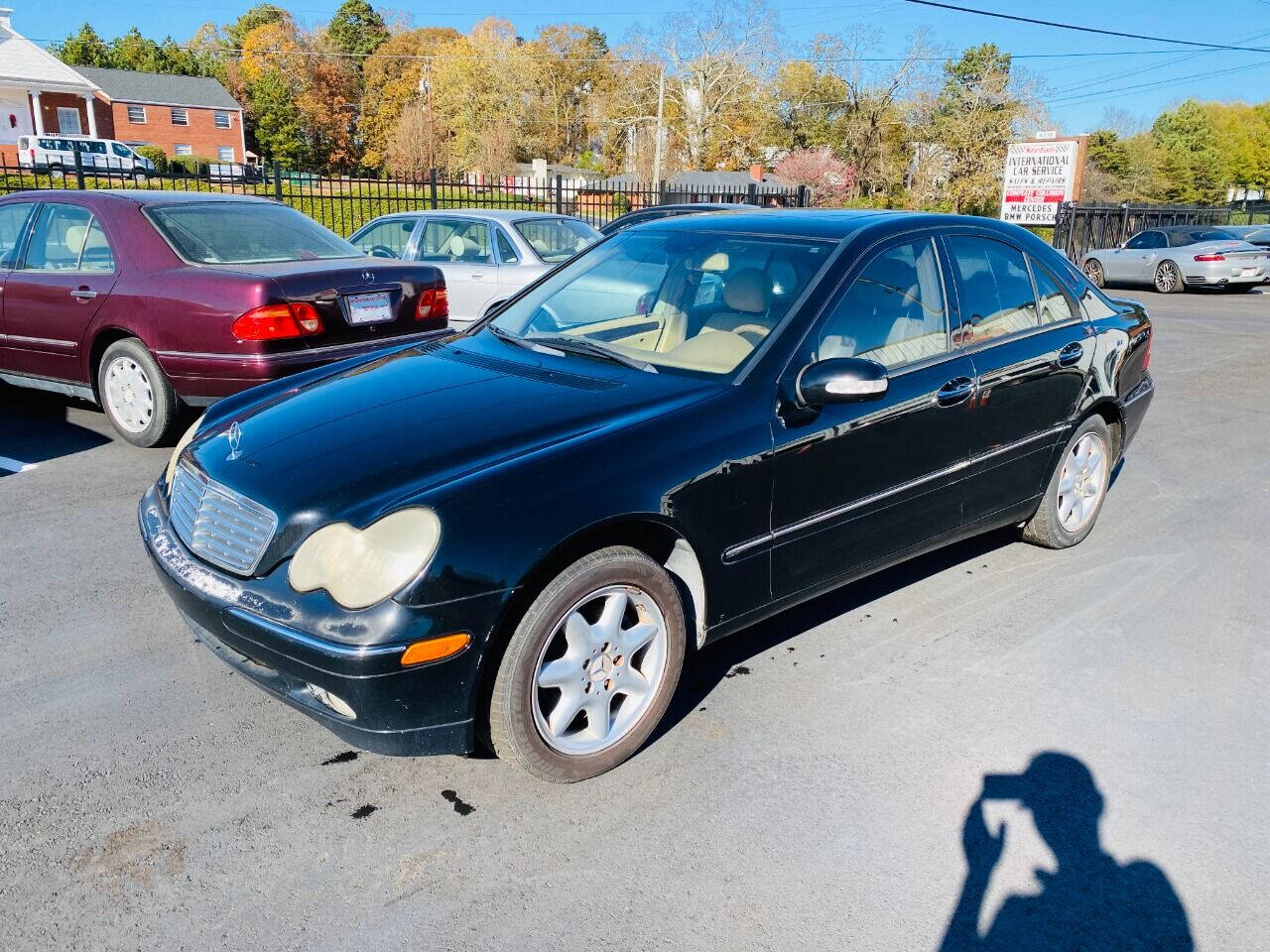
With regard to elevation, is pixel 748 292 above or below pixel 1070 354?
above

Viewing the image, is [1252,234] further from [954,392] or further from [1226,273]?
[954,392]

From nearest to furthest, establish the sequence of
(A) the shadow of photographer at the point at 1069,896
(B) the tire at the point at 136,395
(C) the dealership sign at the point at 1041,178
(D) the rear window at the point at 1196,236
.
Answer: (A) the shadow of photographer at the point at 1069,896 → (B) the tire at the point at 136,395 → (D) the rear window at the point at 1196,236 → (C) the dealership sign at the point at 1041,178

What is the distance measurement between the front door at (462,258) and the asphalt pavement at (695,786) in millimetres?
6058

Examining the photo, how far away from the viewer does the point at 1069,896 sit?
2.54 metres

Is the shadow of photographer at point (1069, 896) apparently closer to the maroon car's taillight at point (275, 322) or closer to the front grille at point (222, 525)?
the front grille at point (222, 525)

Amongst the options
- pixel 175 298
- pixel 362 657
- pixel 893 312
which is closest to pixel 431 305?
pixel 175 298

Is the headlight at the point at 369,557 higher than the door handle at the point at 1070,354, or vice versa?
the door handle at the point at 1070,354

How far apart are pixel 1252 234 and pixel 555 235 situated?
61.8ft

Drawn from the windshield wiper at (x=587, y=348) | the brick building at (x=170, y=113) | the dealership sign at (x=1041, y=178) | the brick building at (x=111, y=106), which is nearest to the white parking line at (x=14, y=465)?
the windshield wiper at (x=587, y=348)

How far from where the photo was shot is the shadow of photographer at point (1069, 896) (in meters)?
2.39

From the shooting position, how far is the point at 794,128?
71.9m

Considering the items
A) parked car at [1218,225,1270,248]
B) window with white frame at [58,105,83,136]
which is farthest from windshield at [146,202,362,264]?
window with white frame at [58,105,83,136]

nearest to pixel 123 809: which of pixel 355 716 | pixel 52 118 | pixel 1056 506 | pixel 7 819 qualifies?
pixel 7 819

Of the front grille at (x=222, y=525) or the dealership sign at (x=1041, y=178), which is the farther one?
the dealership sign at (x=1041, y=178)
